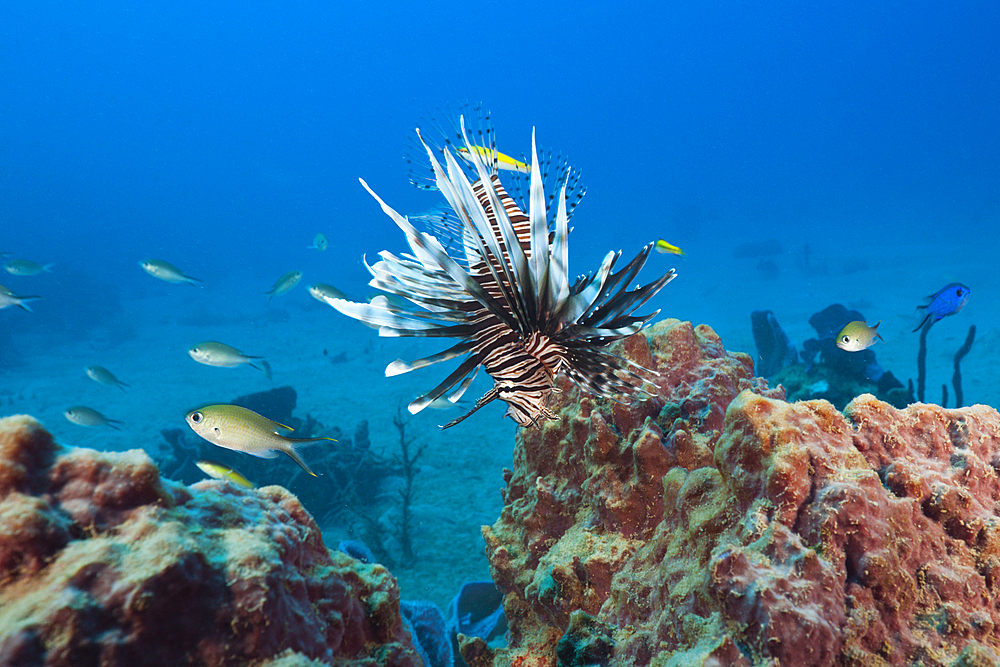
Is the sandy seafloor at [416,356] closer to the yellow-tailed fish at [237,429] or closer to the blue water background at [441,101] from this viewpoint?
the yellow-tailed fish at [237,429]

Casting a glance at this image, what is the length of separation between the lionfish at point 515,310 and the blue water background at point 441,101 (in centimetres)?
5561

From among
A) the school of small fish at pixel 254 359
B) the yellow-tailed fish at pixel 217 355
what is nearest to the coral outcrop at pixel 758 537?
the school of small fish at pixel 254 359

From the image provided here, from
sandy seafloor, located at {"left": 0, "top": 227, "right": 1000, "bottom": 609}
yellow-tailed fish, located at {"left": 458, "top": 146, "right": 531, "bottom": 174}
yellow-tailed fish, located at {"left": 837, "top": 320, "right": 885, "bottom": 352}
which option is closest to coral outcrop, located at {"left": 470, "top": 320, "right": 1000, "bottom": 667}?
yellow-tailed fish, located at {"left": 458, "top": 146, "right": 531, "bottom": 174}

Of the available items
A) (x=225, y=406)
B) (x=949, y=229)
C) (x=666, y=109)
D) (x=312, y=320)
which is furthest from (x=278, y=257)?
(x=666, y=109)

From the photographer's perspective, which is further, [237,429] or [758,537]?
[237,429]

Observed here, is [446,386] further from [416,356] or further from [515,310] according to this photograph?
[416,356]

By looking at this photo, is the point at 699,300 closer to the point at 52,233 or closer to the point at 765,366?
the point at 765,366

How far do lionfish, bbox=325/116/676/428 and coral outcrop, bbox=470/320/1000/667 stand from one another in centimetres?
43

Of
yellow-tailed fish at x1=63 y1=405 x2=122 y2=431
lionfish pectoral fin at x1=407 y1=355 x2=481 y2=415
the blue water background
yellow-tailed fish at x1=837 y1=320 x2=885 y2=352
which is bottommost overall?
yellow-tailed fish at x1=63 y1=405 x2=122 y2=431

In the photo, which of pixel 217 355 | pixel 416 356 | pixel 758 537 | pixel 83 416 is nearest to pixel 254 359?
pixel 217 355

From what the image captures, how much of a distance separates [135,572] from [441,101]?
104092mm

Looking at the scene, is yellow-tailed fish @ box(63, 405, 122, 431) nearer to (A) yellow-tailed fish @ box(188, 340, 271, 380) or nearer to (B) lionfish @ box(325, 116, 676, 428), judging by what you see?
(A) yellow-tailed fish @ box(188, 340, 271, 380)

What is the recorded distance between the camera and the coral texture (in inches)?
32.2

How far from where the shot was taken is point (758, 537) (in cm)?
128
